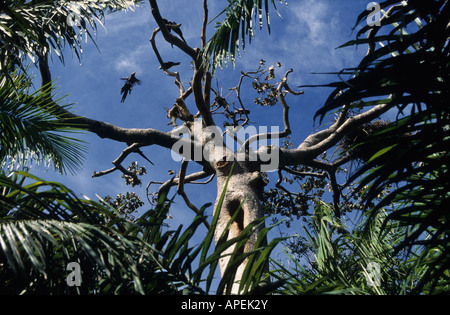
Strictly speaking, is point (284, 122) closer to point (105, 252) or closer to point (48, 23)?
point (48, 23)

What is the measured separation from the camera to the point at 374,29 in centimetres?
175

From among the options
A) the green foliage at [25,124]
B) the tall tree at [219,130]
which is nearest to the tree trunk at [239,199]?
the tall tree at [219,130]

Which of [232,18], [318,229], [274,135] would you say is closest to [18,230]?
[318,229]

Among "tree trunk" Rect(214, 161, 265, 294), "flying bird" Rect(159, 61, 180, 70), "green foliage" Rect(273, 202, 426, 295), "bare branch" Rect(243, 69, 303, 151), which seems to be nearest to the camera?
"green foliage" Rect(273, 202, 426, 295)

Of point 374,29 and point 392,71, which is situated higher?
point 374,29

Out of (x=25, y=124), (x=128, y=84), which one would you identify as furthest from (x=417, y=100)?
(x=128, y=84)

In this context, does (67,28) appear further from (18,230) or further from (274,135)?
(274,135)

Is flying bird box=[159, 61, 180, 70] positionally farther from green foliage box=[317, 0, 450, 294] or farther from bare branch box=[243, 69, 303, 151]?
green foliage box=[317, 0, 450, 294]

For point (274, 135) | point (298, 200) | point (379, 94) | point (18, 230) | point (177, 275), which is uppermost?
point (274, 135)

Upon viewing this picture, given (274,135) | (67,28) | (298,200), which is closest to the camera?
(67,28)

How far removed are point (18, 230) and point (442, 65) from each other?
1638 millimetres

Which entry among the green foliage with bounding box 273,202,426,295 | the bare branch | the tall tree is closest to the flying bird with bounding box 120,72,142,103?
the tall tree

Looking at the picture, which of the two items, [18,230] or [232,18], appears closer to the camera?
[18,230]

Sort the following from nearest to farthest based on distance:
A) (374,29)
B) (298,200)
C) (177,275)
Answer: (177,275) < (374,29) < (298,200)
